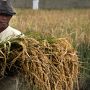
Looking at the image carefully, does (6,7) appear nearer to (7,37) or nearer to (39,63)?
(7,37)

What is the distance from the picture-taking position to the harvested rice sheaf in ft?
8.08

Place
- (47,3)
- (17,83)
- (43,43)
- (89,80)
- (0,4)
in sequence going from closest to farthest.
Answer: (17,83), (43,43), (0,4), (89,80), (47,3)

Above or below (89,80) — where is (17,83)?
above

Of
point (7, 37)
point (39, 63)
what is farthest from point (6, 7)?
point (39, 63)

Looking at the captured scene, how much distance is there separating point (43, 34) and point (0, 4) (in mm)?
321

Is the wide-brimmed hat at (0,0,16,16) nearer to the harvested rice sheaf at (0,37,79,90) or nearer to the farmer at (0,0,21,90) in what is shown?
the farmer at (0,0,21,90)

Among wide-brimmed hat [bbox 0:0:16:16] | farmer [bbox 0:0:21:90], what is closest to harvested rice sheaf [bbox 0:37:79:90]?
farmer [bbox 0:0:21:90]

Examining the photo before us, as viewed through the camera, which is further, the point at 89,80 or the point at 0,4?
the point at 89,80

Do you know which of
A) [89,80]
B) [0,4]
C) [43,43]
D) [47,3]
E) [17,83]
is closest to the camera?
[17,83]

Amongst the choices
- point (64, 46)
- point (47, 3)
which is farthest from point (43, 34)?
point (47, 3)

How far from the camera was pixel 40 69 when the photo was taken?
2514 mm

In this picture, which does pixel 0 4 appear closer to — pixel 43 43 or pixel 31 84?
pixel 43 43

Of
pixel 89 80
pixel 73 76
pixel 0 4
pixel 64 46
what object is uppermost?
pixel 0 4

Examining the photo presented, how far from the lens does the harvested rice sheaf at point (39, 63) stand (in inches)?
97.0
